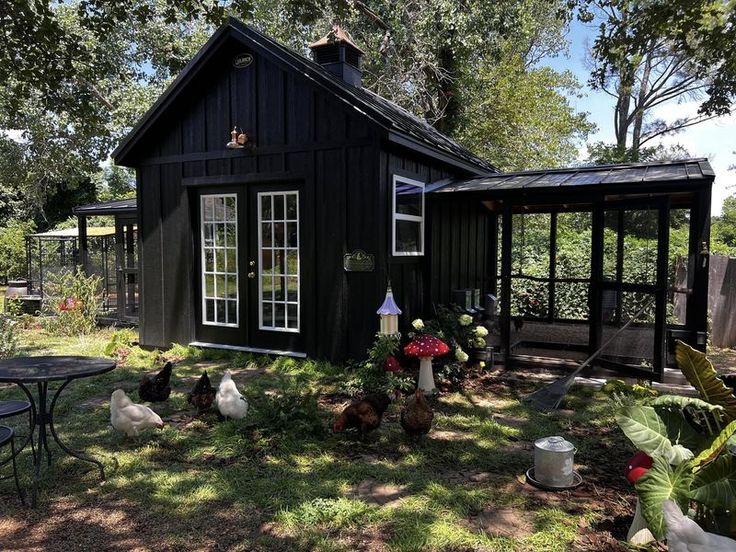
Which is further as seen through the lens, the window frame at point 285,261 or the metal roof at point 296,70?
the window frame at point 285,261

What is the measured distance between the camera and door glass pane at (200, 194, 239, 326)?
7.22 meters

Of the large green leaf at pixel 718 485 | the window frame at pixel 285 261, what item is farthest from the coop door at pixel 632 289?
the window frame at pixel 285 261

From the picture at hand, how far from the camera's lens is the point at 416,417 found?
3938 millimetres

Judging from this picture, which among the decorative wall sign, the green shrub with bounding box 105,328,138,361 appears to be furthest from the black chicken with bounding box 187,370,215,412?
the green shrub with bounding box 105,328,138,361

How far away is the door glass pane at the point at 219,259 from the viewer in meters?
7.22

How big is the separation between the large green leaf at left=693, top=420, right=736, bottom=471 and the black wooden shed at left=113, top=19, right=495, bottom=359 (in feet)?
13.3

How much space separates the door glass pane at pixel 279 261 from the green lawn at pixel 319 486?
1.89 m

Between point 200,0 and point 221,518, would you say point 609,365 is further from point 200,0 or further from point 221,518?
point 200,0

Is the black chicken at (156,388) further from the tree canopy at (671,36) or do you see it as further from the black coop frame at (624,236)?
the tree canopy at (671,36)

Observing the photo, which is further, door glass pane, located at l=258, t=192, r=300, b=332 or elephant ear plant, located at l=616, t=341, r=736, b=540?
door glass pane, located at l=258, t=192, r=300, b=332

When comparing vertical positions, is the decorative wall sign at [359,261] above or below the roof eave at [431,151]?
below

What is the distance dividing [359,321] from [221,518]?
3.46m

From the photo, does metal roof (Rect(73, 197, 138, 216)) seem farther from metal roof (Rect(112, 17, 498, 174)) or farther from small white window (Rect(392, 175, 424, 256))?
small white window (Rect(392, 175, 424, 256))

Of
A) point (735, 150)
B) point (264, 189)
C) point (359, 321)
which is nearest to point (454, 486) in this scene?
point (359, 321)
